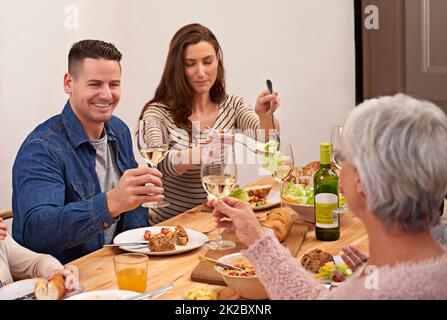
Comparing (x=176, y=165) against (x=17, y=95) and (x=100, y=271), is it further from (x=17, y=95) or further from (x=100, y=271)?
(x=17, y=95)

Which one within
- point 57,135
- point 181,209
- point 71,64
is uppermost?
point 71,64

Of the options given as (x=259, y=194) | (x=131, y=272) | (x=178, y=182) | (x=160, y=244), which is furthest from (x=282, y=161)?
(x=178, y=182)

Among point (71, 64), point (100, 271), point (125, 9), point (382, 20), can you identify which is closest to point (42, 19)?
point (125, 9)

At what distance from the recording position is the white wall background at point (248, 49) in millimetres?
3621

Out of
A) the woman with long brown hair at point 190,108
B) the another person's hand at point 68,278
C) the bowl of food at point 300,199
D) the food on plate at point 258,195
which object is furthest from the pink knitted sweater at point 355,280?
the woman with long brown hair at point 190,108

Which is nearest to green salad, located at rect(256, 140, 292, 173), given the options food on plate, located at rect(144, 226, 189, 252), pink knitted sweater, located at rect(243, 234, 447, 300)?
food on plate, located at rect(144, 226, 189, 252)

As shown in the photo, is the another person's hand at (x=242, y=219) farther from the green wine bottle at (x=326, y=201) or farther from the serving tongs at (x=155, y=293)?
the green wine bottle at (x=326, y=201)

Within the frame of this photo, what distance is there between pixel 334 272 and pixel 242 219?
304 millimetres

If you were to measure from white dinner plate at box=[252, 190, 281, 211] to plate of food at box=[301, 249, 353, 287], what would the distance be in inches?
26.9

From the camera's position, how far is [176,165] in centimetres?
254

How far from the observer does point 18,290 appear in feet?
4.86

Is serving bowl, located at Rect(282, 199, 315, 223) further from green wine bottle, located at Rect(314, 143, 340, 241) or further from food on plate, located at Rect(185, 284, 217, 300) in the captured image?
food on plate, located at Rect(185, 284, 217, 300)

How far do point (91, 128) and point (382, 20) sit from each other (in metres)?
2.23

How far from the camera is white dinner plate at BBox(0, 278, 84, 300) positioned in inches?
57.2
